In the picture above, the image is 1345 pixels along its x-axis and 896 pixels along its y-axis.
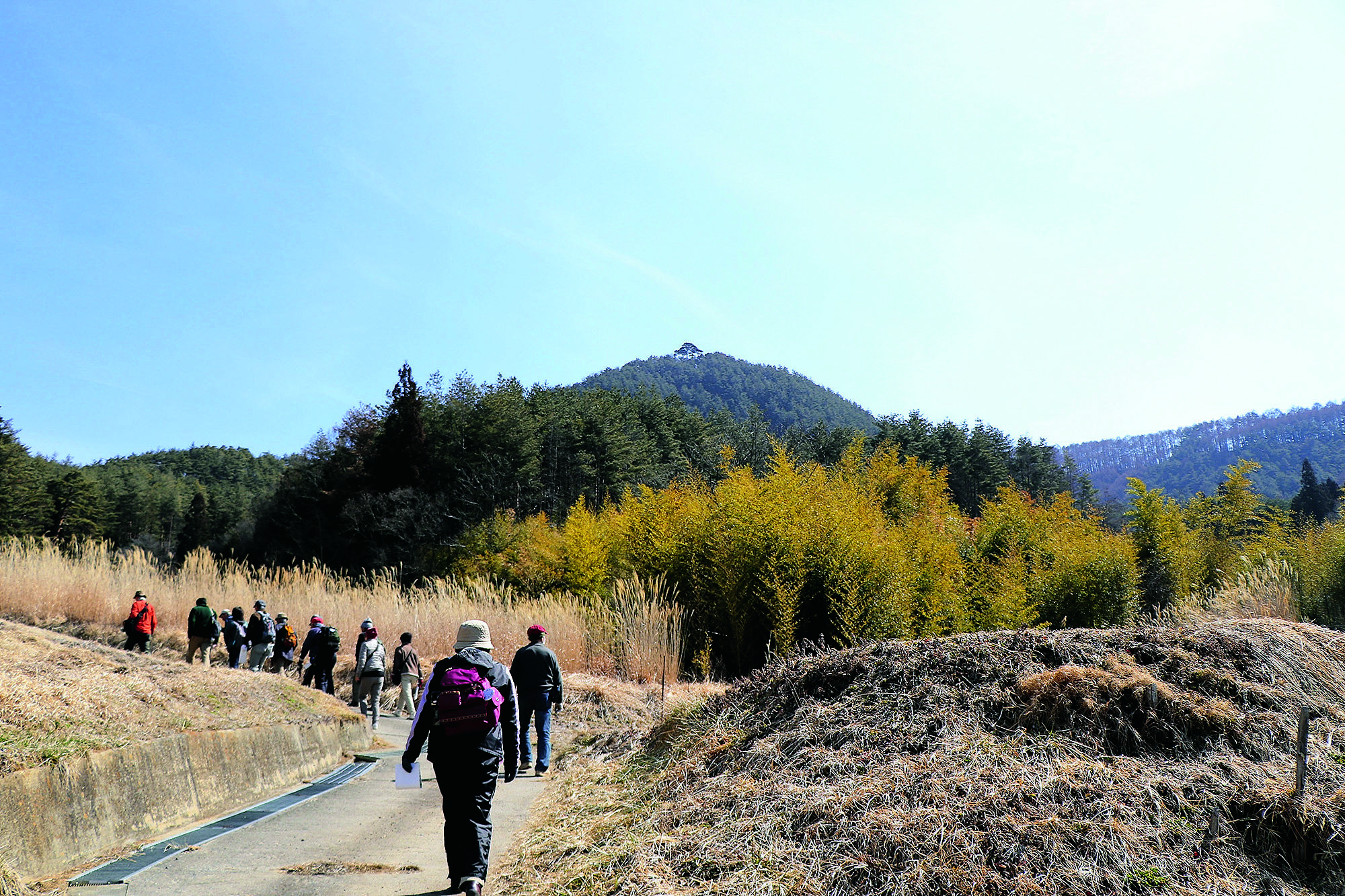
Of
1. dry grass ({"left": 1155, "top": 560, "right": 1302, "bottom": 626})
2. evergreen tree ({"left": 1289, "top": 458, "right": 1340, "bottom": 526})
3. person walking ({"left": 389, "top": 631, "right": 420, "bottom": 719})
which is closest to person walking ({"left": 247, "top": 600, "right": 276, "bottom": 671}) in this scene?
person walking ({"left": 389, "top": 631, "right": 420, "bottom": 719})

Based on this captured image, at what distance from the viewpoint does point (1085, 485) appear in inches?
2630

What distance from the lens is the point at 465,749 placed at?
484 centimetres

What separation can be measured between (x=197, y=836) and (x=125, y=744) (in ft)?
2.65

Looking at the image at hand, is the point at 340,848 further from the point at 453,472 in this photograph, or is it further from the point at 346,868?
the point at 453,472

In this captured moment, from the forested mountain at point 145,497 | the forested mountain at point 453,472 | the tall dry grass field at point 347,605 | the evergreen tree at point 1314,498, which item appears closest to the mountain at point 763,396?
the forested mountain at point 145,497

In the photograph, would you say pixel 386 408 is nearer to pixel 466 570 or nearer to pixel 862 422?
pixel 466 570

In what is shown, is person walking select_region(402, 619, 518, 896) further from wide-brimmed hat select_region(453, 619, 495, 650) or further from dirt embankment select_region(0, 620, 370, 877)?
dirt embankment select_region(0, 620, 370, 877)

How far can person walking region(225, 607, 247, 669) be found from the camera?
1496 centimetres

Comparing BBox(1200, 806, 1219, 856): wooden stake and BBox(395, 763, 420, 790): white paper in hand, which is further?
BBox(395, 763, 420, 790): white paper in hand

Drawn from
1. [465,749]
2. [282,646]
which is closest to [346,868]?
[465,749]

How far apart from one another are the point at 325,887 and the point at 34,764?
1.88 m

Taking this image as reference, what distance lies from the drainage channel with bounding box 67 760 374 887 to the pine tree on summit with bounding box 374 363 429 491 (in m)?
38.7

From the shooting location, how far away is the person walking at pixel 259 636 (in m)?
14.6

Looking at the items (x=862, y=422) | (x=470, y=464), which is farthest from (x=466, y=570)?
(x=862, y=422)
